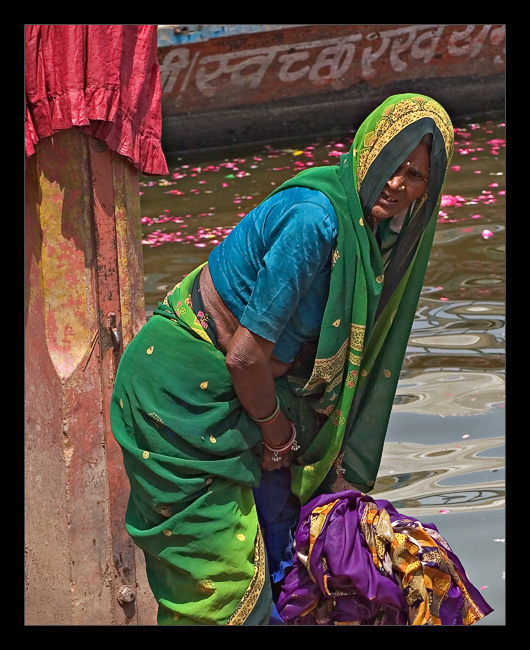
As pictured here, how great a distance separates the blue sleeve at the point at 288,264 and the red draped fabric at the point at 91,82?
85 centimetres

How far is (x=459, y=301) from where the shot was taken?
24.3 feet

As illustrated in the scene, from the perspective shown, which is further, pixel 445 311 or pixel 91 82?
pixel 445 311

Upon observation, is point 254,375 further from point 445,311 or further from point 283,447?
point 445,311

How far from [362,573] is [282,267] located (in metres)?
0.93

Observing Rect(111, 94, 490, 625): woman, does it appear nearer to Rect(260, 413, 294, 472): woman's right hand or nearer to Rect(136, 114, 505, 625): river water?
Rect(260, 413, 294, 472): woman's right hand

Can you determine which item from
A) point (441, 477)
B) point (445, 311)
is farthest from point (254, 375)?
point (445, 311)

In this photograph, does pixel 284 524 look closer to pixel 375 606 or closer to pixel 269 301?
pixel 375 606

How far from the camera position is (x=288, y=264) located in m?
2.78

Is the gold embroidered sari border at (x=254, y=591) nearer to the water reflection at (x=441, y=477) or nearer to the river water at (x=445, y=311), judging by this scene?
the river water at (x=445, y=311)

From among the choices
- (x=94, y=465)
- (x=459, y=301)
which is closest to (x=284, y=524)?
(x=94, y=465)

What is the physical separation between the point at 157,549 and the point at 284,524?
424 millimetres

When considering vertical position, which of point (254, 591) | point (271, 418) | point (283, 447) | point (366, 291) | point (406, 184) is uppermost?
point (406, 184)

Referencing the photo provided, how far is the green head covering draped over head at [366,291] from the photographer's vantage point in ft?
9.37

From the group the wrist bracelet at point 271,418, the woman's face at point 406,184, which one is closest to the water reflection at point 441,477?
the wrist bracelet at point 271,418
